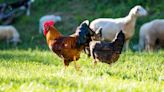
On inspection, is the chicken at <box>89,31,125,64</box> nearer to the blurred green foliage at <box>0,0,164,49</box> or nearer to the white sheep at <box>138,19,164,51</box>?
the white sheep at <box>138,19,164,51</box>

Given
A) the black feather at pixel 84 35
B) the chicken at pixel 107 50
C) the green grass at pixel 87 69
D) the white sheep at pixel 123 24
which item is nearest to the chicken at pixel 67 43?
the black feather at pixel 84 35

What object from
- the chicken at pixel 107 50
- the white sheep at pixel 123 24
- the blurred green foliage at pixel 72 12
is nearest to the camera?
the chicken at pixel 107 50

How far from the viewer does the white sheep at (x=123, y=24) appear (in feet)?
55.0

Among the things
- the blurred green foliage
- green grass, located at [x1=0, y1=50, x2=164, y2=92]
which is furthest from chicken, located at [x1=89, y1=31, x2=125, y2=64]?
the blurred green foliage

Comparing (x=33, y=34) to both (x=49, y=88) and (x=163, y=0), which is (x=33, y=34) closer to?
(x=163, y=0)

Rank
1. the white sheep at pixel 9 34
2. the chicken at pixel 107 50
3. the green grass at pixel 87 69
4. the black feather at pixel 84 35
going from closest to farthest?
1. the green grass at pixel 87 69
2. the black feather at pixel 84 35
3. the chicken at pixel 107 50
4. the white sheep at pixel 9 34

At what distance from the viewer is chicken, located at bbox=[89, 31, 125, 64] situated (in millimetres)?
10117

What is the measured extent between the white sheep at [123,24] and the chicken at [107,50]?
20.9ft

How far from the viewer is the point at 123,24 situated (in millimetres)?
16922

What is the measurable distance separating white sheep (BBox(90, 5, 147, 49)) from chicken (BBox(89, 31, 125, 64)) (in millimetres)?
6363

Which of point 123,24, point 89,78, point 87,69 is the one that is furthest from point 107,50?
point 123,24

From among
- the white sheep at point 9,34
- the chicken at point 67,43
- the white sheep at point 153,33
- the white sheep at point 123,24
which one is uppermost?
the chicken at point 67,43

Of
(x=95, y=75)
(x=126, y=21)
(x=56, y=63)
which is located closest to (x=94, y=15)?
(x=126, y=21)

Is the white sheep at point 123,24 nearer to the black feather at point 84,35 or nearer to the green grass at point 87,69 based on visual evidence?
the green grass at point 87,69
